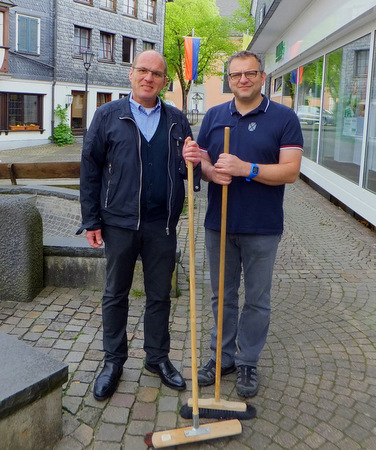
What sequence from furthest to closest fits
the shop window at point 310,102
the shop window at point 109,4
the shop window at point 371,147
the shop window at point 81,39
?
the shop window at point 109,4, the shop window at point 81,39, the shop window at point 310,102, the shop window at point 371,147

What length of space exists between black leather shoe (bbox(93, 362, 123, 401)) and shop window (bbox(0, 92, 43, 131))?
887 inches

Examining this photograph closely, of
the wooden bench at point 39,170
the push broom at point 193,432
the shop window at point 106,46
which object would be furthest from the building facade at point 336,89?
the shop window at point 106,46

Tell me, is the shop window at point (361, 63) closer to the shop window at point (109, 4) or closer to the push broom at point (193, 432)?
the push broom at point (193, 432)

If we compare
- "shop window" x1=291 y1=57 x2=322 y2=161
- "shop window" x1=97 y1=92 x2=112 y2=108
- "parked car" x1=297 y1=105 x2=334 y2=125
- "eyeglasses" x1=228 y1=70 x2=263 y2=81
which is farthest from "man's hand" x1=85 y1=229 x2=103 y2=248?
"shop window" x1=97 y1=92 x2=112 y2=108

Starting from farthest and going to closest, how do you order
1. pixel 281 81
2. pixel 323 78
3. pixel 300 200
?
pixel 281 81, pixel 323 78, pixel 300 200

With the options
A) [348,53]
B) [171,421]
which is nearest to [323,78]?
[348,53]

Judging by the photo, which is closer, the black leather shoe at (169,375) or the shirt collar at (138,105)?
the shirt collar at (138,105)

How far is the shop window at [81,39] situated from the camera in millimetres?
29062

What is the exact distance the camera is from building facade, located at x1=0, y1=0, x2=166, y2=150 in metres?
24.7

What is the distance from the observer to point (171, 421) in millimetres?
3076

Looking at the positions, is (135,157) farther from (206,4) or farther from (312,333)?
(206,4)

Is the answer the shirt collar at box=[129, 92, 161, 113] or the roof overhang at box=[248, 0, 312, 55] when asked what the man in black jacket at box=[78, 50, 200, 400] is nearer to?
the shirt collar at box=[129, 92, 161, 113]

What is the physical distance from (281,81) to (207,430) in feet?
60.6

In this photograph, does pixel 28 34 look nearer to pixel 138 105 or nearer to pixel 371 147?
pixel 371 147
